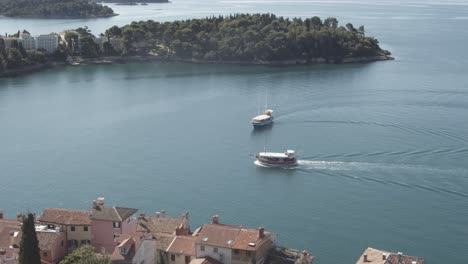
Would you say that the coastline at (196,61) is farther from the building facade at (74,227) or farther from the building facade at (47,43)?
the building facade at (74,227)

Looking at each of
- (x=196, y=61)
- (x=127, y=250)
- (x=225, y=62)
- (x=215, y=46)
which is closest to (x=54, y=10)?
(x=215, y=46)

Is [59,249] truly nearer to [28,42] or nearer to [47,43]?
[47,43]

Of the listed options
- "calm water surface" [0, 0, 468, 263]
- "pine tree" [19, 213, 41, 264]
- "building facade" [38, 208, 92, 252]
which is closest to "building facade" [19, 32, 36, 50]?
"calm water surface" [0, 0, 468, 263]

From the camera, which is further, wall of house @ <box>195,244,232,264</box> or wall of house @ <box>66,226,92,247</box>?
wall of house @ <box>66,226,92,247</box>

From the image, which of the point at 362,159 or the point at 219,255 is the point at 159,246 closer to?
the point at 219,255

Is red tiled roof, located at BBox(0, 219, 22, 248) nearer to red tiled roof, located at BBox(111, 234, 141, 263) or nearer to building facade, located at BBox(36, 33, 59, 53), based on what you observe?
red tiled roof, located at BBox(111, 234, 141, 263)

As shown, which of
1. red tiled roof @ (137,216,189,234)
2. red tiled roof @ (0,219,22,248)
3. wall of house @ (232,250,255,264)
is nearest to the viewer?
wall of house @ (232,250,255,264)

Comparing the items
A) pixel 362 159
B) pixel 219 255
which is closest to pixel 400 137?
pixel 362 159
